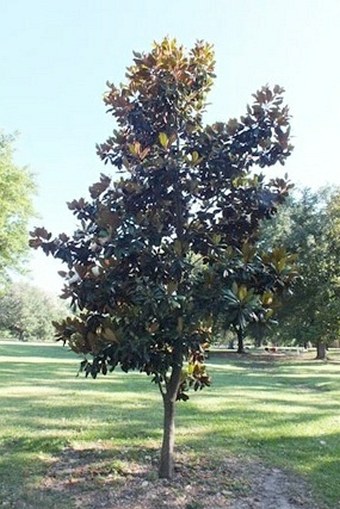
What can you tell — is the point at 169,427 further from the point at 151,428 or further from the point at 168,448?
the point at 151,428

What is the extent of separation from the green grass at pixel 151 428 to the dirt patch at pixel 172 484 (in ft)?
0.48

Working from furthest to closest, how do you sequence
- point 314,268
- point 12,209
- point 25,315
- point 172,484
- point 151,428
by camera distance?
point 25,315 → point 314,268 → point 12,209 → point 151,428 → point 172,484

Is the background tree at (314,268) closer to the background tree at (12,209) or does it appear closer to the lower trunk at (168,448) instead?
the background tree at (12,209)

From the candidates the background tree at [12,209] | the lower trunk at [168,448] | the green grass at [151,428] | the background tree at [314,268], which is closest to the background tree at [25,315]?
the background tree at [12,209]

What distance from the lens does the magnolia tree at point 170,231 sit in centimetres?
376

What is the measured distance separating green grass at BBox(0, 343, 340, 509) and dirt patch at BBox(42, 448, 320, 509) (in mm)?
147

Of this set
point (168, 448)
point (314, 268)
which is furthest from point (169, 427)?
point (314, 268)

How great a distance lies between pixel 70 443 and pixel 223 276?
296cm

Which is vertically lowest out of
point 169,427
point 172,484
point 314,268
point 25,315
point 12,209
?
point 172,484

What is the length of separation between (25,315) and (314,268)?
47100 millimetres

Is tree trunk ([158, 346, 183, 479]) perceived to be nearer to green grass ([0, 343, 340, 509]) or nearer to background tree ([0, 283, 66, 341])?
green grass ([0, 343, 340, 509])

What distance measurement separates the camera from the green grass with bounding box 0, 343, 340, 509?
14.5ft

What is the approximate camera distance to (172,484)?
409 centimetres

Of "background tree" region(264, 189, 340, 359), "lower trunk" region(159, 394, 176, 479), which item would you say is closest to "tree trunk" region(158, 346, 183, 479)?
A: "lower trunk" region(159, 394, 176, 479)
